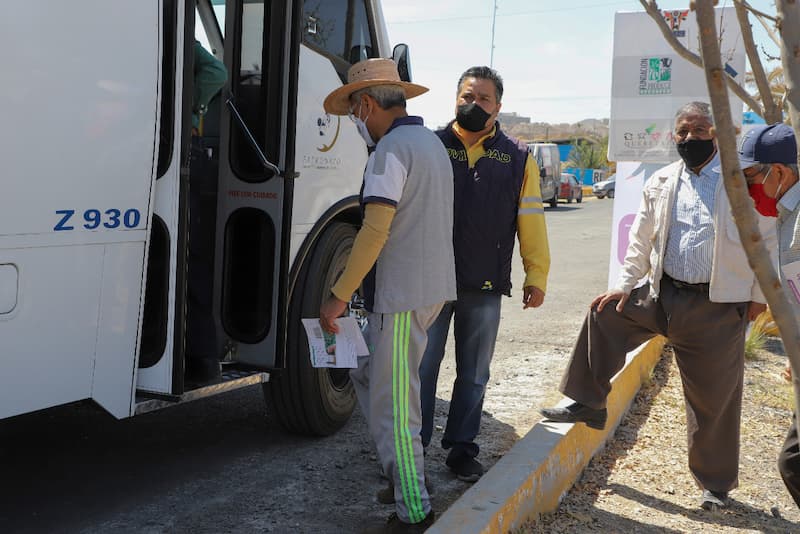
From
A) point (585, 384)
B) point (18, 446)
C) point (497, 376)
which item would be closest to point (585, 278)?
point (497, 376)

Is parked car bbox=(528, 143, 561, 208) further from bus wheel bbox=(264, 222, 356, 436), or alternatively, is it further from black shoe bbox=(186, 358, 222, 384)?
black shoe bbox=(186, 358, 222, 384)

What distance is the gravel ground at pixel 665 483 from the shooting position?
154 inches

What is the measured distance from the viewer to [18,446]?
454 cm

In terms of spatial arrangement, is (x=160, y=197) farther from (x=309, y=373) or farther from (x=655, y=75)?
(x=655, y=75)

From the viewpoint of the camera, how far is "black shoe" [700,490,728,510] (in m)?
4.05

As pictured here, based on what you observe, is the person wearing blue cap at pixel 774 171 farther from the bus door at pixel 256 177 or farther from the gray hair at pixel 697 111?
the bus door at pixel 256 177

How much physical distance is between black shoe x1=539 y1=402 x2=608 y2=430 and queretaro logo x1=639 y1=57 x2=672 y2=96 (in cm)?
411

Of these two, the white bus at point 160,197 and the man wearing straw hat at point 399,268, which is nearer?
the white bus at point 160,197

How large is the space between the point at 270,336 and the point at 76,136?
160cm

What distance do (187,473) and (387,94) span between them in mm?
2111

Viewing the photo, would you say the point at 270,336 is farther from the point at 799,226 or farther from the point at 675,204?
the point at 799,226

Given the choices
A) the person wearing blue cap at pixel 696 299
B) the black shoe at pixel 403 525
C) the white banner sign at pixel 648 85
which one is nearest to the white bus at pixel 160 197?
the black shoe at pixel 403 525

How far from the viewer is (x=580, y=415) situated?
4.34m

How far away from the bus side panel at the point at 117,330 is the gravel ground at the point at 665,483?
1.70m
